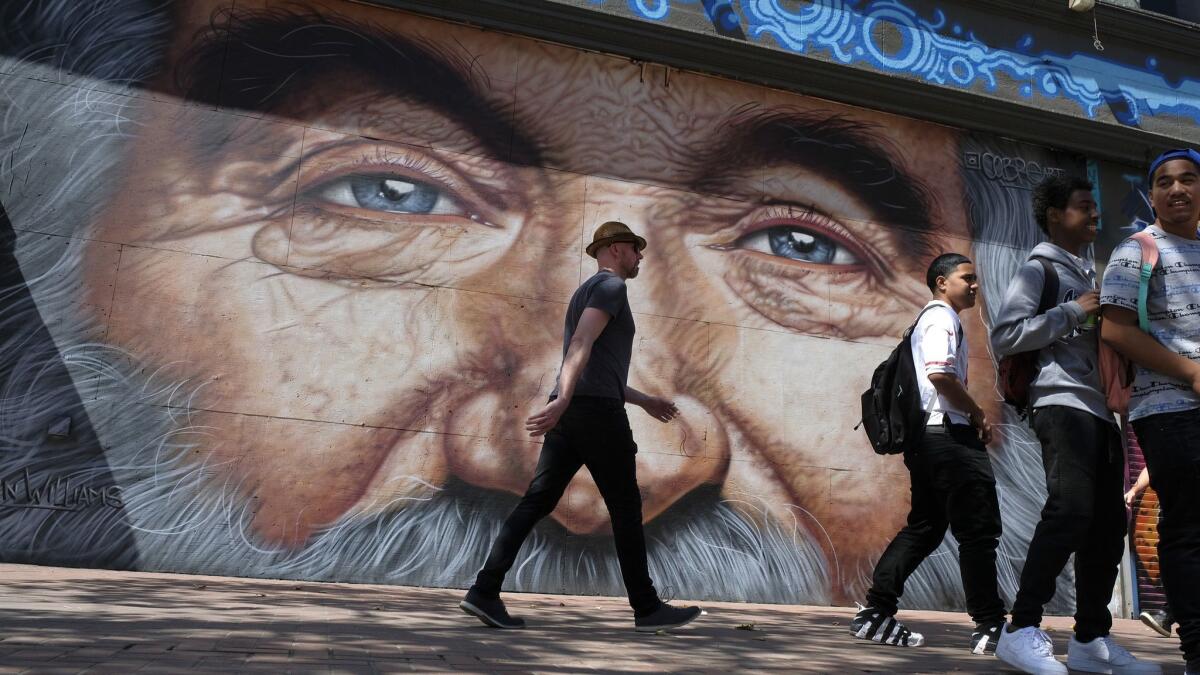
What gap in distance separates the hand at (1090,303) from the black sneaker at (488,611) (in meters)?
2.67

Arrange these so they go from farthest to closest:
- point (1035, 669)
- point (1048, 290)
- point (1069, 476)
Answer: point (1048, 290)
point (1069, 476)
point (1035, 669)

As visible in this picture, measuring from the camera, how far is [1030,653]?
3.50 metres

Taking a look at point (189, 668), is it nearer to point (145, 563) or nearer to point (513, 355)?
point (145, 563)

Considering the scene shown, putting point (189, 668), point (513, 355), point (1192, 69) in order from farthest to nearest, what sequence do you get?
point (1192, 69)
point (513, 355)
point (189, 668)

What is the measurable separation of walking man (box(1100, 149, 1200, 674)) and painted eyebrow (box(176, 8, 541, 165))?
15.8ft

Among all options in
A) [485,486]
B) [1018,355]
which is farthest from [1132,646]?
[485,486]

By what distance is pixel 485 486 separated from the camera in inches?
270

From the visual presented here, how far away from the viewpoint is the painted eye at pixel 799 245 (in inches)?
314

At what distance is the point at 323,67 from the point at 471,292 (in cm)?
195

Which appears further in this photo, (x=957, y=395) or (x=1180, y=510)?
(x=957, y=395)

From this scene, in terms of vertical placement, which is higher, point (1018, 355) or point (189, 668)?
point (1018, 355)

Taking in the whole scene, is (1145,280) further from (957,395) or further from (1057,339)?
(957,395)

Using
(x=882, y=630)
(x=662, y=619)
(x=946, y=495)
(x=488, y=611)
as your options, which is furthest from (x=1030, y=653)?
(x=488, y=611)

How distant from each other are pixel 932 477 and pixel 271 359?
4.32 m
